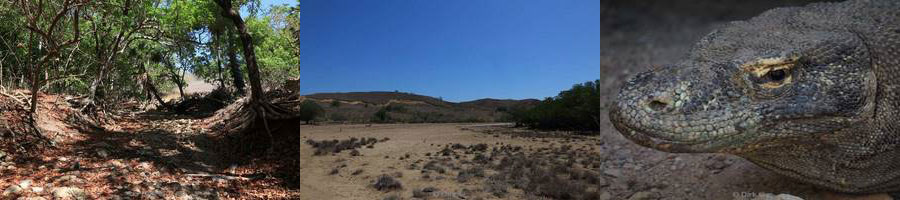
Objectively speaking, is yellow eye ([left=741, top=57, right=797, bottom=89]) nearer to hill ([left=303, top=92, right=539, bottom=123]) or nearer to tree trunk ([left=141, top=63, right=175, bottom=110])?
hill ([left=303, top=92, right=539, bottom=123])

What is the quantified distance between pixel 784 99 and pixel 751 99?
4.2 inches

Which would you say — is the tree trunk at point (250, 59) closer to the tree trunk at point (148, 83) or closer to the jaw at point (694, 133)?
the jaw at point (694, 133)

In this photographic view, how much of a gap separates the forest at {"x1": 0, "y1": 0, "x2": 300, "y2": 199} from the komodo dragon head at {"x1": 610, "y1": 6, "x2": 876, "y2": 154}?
5.84 metres

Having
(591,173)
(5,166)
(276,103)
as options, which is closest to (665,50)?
(591,173)

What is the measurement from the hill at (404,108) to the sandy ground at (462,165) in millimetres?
67

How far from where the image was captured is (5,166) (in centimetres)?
650

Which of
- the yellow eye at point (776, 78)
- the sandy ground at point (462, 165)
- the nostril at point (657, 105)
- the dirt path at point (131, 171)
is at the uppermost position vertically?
the yellow eye at point (776, 78)

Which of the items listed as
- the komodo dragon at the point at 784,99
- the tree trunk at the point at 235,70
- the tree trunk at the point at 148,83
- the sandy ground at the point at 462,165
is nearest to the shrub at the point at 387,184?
the sandy ground at the point at 462,165

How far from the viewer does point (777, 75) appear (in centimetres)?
168

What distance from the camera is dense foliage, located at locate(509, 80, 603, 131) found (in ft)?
11.9

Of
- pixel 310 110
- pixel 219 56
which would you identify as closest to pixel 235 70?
pixel 219 56

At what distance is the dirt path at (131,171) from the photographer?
→ 598 cm

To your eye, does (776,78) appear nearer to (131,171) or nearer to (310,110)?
(310,110)

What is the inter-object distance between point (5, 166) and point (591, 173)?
715cm
